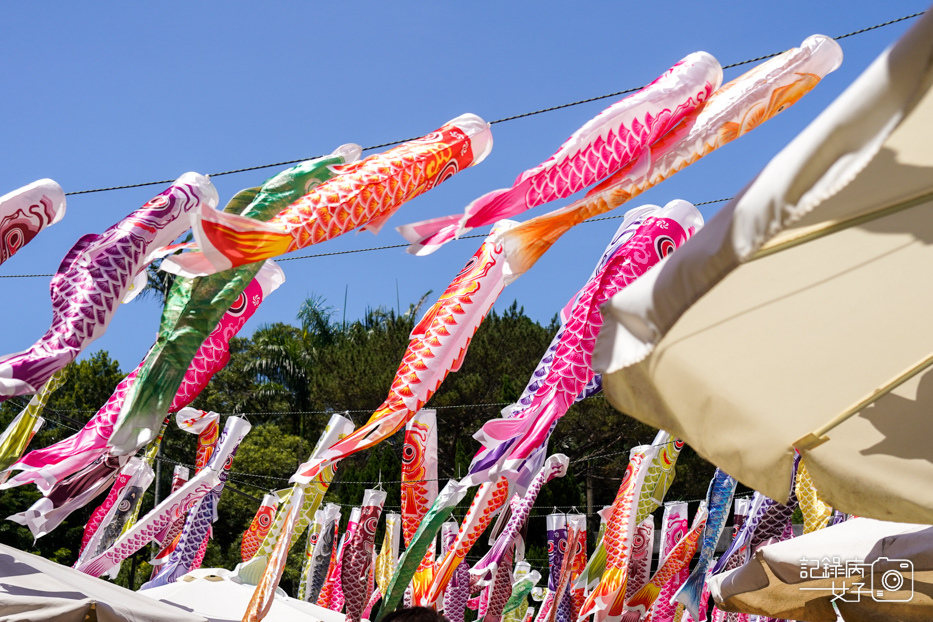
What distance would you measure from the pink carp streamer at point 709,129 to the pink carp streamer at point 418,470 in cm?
365

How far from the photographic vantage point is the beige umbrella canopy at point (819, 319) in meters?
1.58

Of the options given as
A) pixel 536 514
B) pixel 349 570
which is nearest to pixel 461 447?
pixel 536 514

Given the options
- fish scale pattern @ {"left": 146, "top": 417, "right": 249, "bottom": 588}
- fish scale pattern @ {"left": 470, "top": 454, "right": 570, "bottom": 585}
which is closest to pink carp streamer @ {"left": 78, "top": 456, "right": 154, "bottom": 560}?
fish scale pattern @ {"left": 146, "top": 417, "right": 249, "bottom": 588}

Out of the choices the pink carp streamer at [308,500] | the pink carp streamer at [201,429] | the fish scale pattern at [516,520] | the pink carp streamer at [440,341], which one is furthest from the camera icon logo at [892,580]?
the pink carp streamer at [201,429]

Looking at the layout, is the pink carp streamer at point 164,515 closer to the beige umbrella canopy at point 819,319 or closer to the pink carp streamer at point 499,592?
the pink carp streamer at point 499,592

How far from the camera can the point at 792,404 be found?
2.31m

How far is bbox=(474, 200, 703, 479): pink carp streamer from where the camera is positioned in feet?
18.7

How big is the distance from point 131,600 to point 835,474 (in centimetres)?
508

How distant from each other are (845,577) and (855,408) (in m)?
2.03

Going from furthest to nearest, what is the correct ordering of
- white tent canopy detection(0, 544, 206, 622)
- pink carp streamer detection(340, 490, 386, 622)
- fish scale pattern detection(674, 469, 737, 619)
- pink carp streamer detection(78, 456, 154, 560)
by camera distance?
1. pink carp streamer detection(340, 490, 386, 622)
2. pink carp streamer detection(78, 456, 154, 560)
3. fish scale pattern detection(674, 469, 737, 619)
4. white tent canopy detection(0, 544, 206, 622)

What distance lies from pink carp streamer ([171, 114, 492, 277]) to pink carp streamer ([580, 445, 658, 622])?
526 cm

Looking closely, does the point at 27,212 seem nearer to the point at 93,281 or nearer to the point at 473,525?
the point at 93,281

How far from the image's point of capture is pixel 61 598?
5.51 metres

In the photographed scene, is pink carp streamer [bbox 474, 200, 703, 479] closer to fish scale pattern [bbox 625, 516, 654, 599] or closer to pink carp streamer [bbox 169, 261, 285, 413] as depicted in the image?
pink carp streamer [bbox 169, 261, 285, 413]
